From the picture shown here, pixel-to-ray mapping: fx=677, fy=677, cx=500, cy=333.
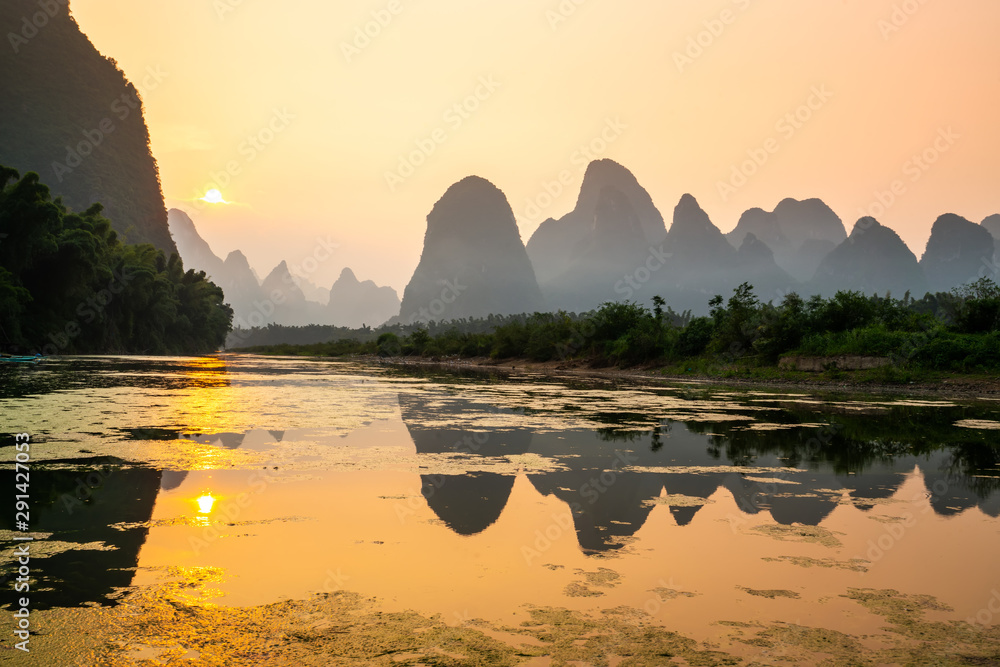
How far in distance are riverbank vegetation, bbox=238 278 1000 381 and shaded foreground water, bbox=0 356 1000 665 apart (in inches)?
622

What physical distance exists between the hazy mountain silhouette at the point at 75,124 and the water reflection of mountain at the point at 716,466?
305 feet

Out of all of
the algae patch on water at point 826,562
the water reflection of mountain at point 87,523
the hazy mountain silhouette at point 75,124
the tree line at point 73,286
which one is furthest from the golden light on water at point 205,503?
the hazy mountain silhouette at point 75,124

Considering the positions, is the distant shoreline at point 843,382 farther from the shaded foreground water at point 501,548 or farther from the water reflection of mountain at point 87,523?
the water reflection of mountain at point 87,523

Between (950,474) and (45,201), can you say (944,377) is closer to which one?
(950,474)

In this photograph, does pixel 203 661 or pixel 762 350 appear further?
pixel 762 350

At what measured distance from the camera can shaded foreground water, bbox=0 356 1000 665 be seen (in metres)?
3.40

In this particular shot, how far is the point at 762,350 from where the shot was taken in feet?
100.0

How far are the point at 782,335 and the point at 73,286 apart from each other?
1730 inches

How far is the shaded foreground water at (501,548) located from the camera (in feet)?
11.2

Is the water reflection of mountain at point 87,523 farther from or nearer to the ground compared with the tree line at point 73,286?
nearer to the ground

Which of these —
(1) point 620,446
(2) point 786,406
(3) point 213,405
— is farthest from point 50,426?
(2) point 786,406

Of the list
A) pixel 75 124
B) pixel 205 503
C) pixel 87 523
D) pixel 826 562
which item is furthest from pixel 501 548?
Result: pixel 75 124

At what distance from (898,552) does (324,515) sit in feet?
15.0

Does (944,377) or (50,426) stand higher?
(944,377)
